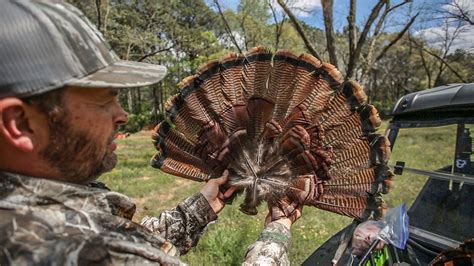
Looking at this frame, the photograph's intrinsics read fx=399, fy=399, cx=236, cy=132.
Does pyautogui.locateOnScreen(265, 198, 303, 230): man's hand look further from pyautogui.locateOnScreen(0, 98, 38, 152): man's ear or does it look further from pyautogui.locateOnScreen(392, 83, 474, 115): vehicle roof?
pyautogui.locateOnScreen(392, 83, 474, 115): vehicle roof

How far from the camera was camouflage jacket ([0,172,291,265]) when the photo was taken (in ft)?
3.22

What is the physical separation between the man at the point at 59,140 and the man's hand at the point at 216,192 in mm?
744

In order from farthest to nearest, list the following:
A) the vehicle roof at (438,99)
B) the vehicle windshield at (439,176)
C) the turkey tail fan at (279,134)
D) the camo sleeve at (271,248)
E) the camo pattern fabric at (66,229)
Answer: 1. the vehicle windshield at (439,176)
2. the vehicle roof at (438,99)
3. the turkey tail fan at (279,134)
4. the camo sleeve at (271,248)
5. the camo pattern fabric at (66,229)

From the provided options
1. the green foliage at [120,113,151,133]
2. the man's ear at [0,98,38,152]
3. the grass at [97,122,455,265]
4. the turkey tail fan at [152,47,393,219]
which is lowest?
the green foliage at [120,113,151,133]

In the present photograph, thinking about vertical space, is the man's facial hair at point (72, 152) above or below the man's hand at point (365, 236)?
above

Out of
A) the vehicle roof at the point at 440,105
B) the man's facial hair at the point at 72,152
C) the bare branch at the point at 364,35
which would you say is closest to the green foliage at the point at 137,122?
the bare branch at the point at 364,35

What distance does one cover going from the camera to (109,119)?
4.06 ft

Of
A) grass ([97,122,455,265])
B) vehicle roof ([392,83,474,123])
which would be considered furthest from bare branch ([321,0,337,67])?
vehicle roof ([392,83,474,123])

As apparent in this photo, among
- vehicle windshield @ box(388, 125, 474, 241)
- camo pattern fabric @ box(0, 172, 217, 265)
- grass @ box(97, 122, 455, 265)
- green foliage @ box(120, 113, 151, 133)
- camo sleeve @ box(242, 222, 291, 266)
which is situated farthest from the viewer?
green foliage @ box(120, 113, 151, 133)

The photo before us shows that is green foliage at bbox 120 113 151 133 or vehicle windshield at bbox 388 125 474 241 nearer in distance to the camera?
vehicle windshield at bbox 388 125 474 241

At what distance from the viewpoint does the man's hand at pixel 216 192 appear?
2006mm

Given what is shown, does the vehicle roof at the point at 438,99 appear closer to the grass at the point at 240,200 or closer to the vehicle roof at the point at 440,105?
the vehicle roof at the point at 440,105

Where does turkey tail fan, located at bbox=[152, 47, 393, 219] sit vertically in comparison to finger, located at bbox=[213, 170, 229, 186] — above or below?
above

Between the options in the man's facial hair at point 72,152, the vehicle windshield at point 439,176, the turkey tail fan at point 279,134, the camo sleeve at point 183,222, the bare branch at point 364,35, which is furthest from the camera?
the bare branch at point 364,35
